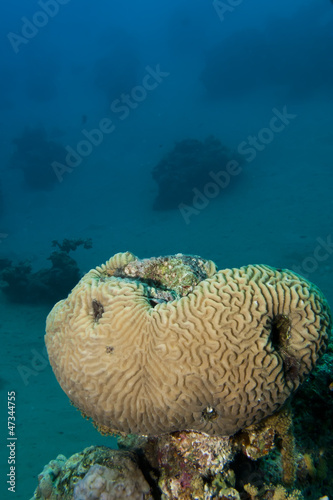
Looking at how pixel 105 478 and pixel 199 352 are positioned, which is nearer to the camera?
pixel 199 352

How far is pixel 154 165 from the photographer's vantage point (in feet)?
110

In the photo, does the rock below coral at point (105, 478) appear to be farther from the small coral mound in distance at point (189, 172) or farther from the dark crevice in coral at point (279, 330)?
the small coral mound in distance at point (189, 172)

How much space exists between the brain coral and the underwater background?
168cm

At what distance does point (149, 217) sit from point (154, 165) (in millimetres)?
11733

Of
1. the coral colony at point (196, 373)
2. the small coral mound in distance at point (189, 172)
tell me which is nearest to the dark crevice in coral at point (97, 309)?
the coral colony at point (196, 373)

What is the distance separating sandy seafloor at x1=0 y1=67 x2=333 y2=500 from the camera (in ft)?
26.6

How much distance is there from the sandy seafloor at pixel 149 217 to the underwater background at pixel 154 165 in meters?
0.07

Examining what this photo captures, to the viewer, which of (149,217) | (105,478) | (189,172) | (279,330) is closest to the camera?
(279,330)

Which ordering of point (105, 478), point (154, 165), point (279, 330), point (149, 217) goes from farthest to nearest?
1. point (154, 165)
2. point (149, 217)
3. point (105, 478)
4. point (279, 330)

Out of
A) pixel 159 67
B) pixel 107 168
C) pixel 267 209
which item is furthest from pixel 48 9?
pixel 267 209

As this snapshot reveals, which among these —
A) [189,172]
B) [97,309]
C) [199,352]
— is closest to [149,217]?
[189,172]

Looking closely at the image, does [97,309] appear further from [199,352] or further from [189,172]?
[189,172]

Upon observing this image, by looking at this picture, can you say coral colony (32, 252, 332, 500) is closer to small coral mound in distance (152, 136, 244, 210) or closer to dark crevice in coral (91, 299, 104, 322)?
dark crevice in coral (91, 299, 104, 322)

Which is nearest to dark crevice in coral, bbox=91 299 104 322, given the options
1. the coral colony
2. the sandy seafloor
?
the coral colony
